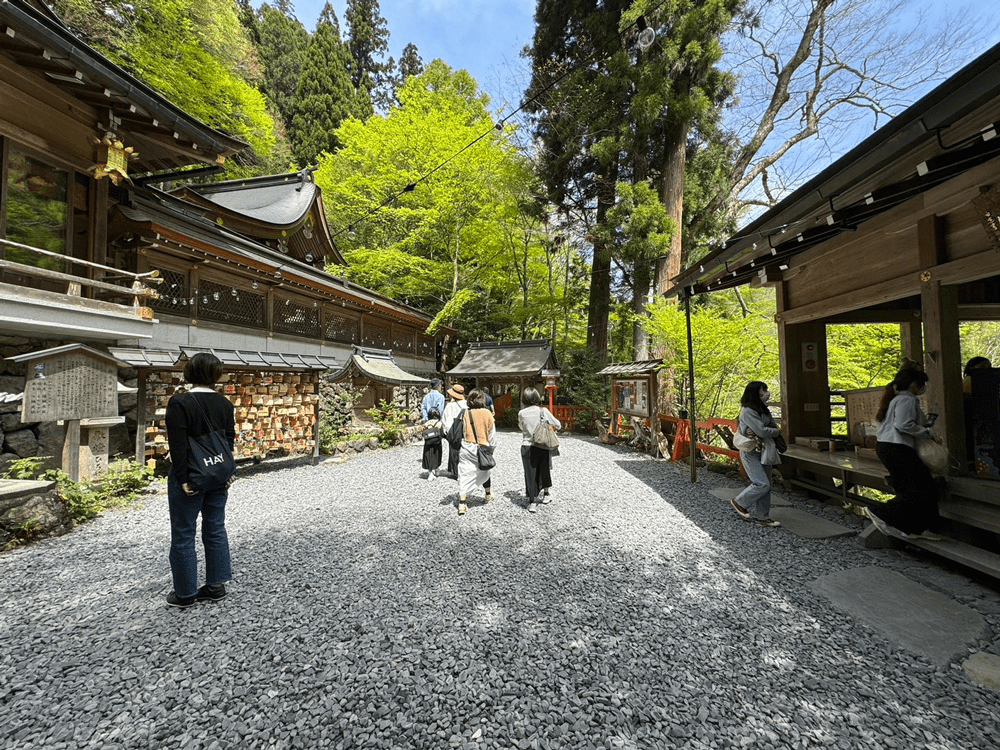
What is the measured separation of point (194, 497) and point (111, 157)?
246 inches

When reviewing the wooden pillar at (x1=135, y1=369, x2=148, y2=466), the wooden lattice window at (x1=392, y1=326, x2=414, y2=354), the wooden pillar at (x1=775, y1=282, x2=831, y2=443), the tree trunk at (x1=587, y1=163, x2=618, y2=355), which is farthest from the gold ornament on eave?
the tree trunk at (x1=587, y1=163, x2=618, y2=355)

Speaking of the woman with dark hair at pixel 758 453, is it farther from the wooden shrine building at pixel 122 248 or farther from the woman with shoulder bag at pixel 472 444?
the wooden shrine building at pixel 122 248

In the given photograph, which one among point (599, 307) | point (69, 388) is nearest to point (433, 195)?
point (599, 307)

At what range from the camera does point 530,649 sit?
257cm

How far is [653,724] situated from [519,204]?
16.1m

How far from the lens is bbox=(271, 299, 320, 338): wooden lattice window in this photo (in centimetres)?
1030

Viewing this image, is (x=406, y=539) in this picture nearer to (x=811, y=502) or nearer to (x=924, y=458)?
(x=924, y=458)

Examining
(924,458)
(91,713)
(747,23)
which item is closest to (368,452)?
(91,713)

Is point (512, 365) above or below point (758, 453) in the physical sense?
above

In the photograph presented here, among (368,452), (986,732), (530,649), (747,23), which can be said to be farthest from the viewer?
(747,23)

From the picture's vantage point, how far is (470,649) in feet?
8.45

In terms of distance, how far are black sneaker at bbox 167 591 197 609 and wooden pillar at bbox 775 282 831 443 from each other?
309 inches

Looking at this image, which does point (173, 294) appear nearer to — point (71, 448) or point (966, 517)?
point (71, 448)

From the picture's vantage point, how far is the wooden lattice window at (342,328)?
40.2ft
